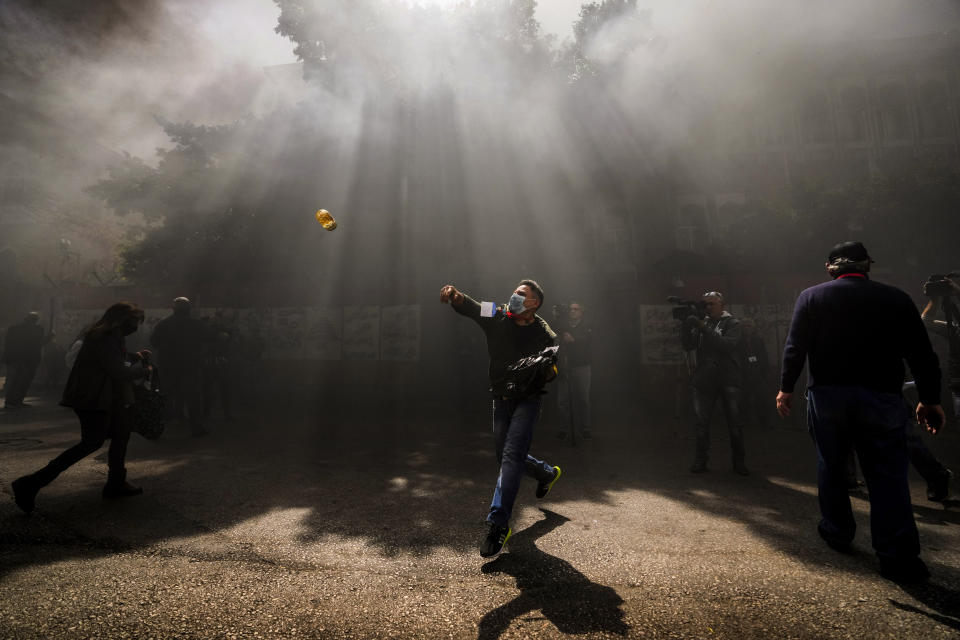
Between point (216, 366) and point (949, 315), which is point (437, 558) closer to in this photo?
point (949, 315)

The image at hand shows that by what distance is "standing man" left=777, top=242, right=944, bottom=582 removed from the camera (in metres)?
2.34

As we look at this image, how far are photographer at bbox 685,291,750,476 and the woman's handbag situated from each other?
480 centimetres

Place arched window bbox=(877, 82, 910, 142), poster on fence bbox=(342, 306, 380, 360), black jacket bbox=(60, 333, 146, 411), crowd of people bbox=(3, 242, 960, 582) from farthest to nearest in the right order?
arched window bbox=(877, 82, 910, 142) < poster on fence bbox=(342, 306, 380, 360) < black jacket bbox=(60, 333, 146, 411) < crowd of people bbox=(3, 242, 960, 582)

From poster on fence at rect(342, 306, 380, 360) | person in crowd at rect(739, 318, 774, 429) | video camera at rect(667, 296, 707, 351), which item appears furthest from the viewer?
poster on fence at rect(342, 306, 380, 360)

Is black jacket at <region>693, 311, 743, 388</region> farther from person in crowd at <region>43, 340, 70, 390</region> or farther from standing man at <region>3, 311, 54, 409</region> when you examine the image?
person in crowd at <region>43, 340, 70, 390</region>

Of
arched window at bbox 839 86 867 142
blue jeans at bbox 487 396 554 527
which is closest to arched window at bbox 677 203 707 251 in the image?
arched window at bbox 839 86 867 142

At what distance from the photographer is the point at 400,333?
436 inches

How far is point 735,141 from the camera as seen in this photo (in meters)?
18.9

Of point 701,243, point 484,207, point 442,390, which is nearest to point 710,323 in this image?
point 442,390

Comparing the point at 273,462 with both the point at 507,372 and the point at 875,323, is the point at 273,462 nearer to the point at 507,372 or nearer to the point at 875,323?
the point at 507,372

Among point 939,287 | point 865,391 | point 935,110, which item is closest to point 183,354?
point 865,391

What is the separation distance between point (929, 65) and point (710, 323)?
24.2 meters

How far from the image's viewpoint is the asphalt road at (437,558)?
190 centimetres

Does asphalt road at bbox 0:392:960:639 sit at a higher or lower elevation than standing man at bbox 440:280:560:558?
lower
